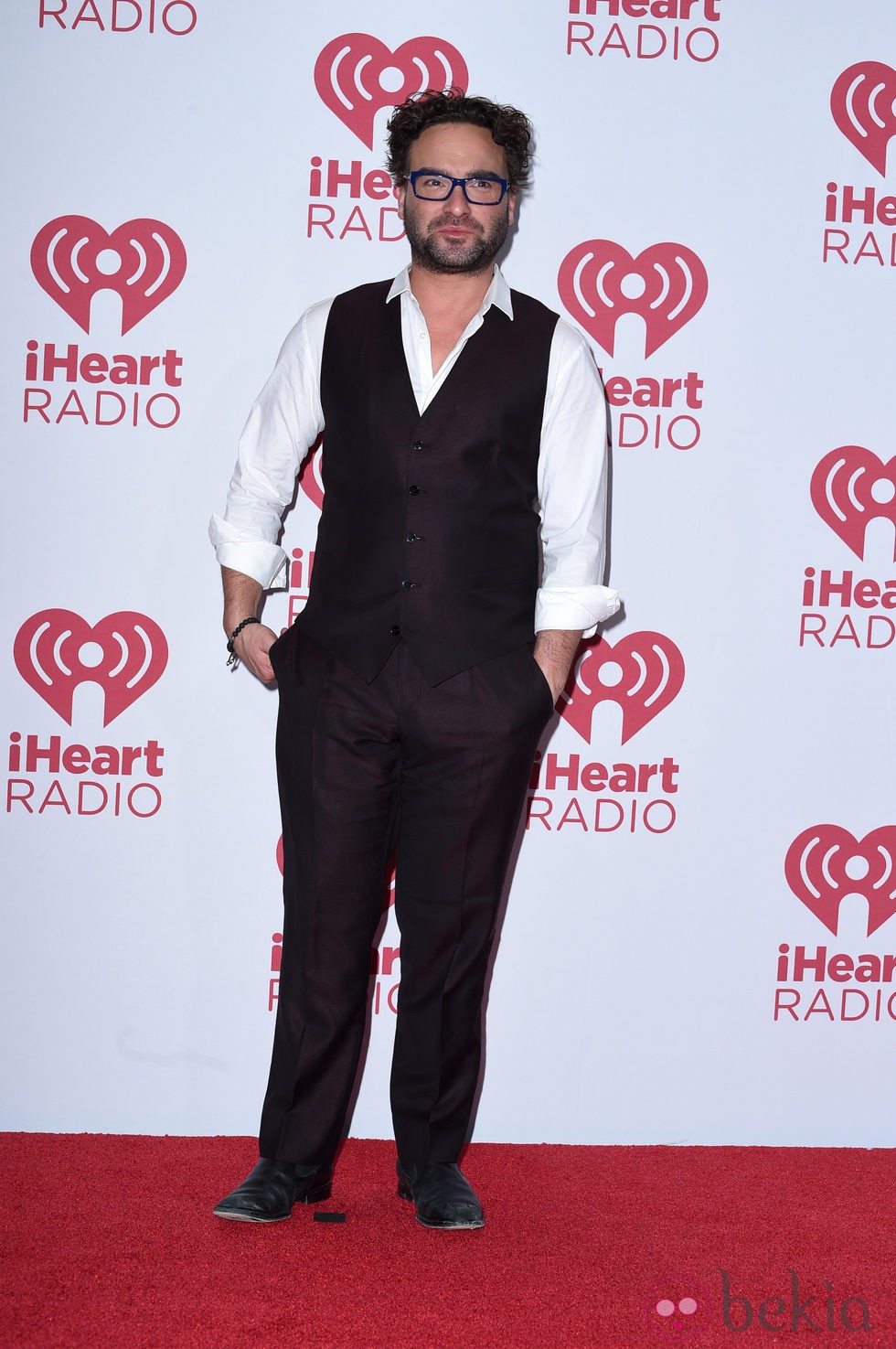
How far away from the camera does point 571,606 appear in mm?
2016

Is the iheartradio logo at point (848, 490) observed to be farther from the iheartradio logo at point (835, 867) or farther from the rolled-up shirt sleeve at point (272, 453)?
the rolled-up shirt sleeve at point (272, 453)

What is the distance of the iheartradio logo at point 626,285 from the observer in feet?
7.83

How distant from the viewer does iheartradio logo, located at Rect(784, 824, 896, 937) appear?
250 cm

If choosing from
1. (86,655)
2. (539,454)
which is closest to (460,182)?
(539,454)

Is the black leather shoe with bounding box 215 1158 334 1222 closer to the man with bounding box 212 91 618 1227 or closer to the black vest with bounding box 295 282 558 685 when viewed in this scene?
the man with bounding box 212 91 618 1227

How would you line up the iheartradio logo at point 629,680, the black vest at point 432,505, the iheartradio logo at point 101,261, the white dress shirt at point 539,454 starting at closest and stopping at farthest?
the black vest at point 432,505 → the white dress shirt at point 539,454 → the iheartradio logo at point 101,261 → the iheartradio logo at point 629,680

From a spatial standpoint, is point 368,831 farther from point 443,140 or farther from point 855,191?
point 855,191

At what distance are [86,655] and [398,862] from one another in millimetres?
783

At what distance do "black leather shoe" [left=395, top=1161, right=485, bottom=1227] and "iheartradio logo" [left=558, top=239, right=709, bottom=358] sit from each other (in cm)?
153

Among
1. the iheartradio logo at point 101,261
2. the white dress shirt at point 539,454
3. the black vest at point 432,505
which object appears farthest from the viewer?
the iheartradio logo at point 101,261

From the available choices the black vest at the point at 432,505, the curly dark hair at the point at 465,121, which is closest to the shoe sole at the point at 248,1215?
the black vest at the point at 432,505

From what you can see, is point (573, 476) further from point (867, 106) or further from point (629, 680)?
point (867, 106)

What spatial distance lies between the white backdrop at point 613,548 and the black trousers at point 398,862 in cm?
41

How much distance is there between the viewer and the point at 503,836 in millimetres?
2027
